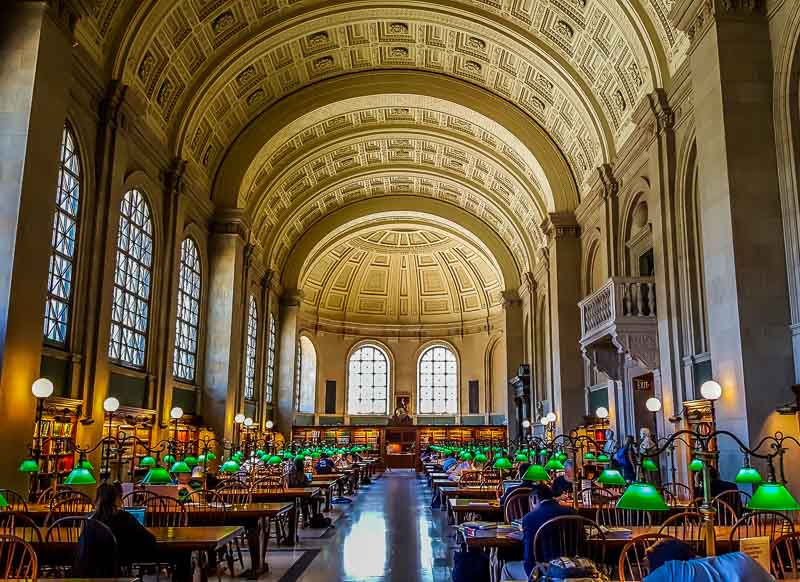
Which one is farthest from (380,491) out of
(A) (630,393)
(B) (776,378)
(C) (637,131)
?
(B) (776,378)

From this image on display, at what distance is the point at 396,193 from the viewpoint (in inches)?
1281

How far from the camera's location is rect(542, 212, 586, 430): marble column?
21.5 m

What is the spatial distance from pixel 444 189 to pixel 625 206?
14.1 m

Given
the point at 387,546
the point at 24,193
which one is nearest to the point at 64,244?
the point at 24,193

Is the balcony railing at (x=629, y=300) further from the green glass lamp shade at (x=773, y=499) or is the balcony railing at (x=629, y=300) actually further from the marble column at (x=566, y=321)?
the green glass lamp shade at (x=773, y=499)

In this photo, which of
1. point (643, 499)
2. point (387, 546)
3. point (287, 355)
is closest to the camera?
point (643, 499)

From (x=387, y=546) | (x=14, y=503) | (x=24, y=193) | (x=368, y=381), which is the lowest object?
(x=387, y=546)

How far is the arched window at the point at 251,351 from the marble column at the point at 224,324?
3.46 meters

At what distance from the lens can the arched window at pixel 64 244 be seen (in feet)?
42.0

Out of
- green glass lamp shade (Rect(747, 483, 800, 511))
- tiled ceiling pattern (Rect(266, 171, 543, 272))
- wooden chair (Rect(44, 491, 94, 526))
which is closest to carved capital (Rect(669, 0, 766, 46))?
green glass lamp shade (Rect(747, 483, 800, 511))

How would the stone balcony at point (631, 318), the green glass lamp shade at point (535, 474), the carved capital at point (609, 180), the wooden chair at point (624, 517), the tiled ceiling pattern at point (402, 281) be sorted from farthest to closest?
the tiled ceiling pattern at point (402, 281) → the carved capital at point (609, 180) → the stone balcony at point (631, 318) → the wooden chair at point (624, 517) → the green glass lamp shade at point (535, 474)

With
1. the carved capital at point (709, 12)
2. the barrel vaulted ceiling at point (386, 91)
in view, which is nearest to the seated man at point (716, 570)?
the carved capital at point (709, 12)

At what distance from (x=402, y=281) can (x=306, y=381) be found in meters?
7.67

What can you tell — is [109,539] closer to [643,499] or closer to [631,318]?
[643,499]
